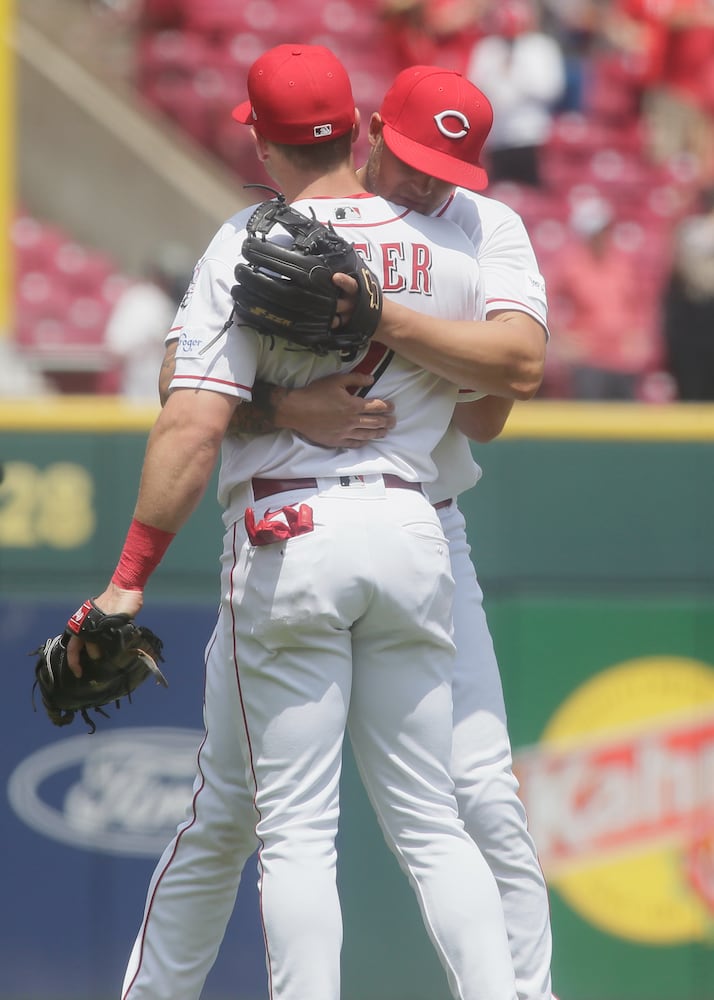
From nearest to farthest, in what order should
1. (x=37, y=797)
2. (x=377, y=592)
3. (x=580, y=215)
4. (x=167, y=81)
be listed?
1. (x=377, y=592)
2. (x=37, y=797)
3. (x=580, y=215)
4. (x=167, y=81)

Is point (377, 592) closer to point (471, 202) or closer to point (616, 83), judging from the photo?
point (471, 202)

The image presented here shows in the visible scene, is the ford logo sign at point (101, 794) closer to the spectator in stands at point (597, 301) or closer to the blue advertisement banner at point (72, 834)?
the blue advertisement banner at point (72, 834)

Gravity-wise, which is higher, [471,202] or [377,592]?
[471,202]

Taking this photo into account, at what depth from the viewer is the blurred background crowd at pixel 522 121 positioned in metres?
6.86

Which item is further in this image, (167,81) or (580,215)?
(167,81)

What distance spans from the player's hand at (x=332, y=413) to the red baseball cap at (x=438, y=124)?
0.36 metres

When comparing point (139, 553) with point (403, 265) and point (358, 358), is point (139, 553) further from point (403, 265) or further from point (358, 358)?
point (403, 265)

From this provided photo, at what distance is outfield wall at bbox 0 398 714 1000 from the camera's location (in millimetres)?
3883

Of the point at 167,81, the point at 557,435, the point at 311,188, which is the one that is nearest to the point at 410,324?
the point at 311,188

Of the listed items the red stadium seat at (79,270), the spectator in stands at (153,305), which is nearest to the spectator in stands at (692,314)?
the spectator in stands at (153,305)

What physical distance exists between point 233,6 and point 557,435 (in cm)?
530

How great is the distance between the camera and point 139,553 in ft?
7.50

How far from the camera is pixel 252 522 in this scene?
232 cm

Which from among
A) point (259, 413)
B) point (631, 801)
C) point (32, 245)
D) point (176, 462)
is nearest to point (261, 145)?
point (259, 413)
